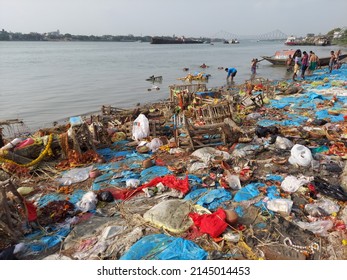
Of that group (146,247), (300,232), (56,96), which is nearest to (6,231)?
(146,247)

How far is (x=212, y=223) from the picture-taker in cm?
429

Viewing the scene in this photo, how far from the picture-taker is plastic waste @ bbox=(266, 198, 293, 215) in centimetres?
466

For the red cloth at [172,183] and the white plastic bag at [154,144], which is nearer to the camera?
the red cloth at [172,183]

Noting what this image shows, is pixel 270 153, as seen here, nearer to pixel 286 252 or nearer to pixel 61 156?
pixel 286 252

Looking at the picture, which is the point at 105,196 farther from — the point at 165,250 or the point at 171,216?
the point at 165,250

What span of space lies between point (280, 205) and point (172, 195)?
2151 mm

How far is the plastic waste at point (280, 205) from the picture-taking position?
466 centimetres

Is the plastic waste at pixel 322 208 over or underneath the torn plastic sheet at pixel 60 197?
over

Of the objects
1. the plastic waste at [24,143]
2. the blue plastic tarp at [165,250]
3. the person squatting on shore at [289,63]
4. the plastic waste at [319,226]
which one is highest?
the person squatting on shore at [289,63]

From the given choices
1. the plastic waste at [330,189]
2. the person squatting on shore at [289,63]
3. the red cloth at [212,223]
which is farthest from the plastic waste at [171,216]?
the person squatting on shore at [289,63]

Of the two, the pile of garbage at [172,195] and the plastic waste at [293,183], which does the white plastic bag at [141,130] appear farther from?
the plastic waste at [293,183]

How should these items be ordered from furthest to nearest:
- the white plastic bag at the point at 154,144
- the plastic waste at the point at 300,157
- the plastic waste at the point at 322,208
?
the white plastic bag at the point at 154,144
the plastic waste at the point at 300,157
the plastic waste at the point at 322,208

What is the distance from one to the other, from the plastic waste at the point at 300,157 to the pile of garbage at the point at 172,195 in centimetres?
3

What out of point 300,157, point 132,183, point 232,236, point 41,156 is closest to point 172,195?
point 132,183
